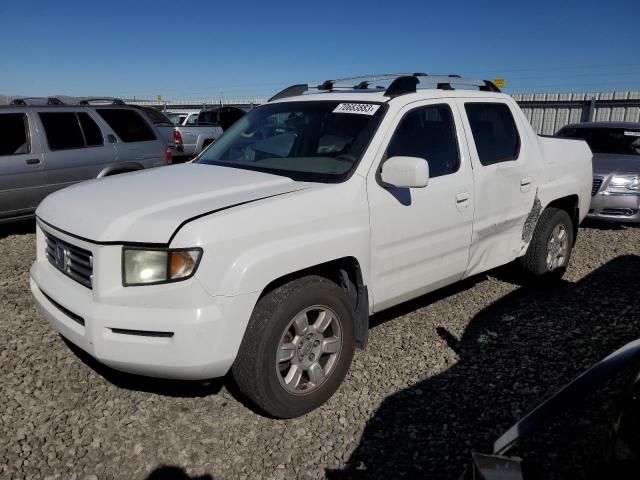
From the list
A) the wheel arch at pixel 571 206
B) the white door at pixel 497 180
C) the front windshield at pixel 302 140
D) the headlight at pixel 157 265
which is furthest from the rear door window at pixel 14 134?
the wheel arch at pixel 571 206

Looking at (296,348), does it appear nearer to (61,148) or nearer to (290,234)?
(290,234)

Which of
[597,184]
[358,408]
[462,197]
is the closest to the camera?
[358,408]

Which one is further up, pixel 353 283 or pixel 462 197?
pixel 462 197

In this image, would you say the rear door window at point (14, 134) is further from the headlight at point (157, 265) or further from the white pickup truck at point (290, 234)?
the headlight at point (157, 265)

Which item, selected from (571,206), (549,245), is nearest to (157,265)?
(549,245)

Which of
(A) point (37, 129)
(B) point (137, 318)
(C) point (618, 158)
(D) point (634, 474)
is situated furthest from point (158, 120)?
(D) point (634, 474)

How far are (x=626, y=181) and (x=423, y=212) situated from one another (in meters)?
5.51

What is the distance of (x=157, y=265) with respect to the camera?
103 inches

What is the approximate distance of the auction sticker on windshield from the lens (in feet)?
11.8

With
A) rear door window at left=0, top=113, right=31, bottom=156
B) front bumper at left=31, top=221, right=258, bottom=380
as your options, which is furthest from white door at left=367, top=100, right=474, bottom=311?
rear door window at left=0, top=113, right=31, bottom=156

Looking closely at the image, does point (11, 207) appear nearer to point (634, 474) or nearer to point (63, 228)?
point (63, 228)

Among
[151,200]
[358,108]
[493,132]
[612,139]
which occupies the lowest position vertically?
[151,200]

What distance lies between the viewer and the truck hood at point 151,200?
265 cm

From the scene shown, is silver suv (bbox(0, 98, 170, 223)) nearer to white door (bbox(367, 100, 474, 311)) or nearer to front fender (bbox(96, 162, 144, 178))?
front fender (bbox(96, 162, 144, 178))
